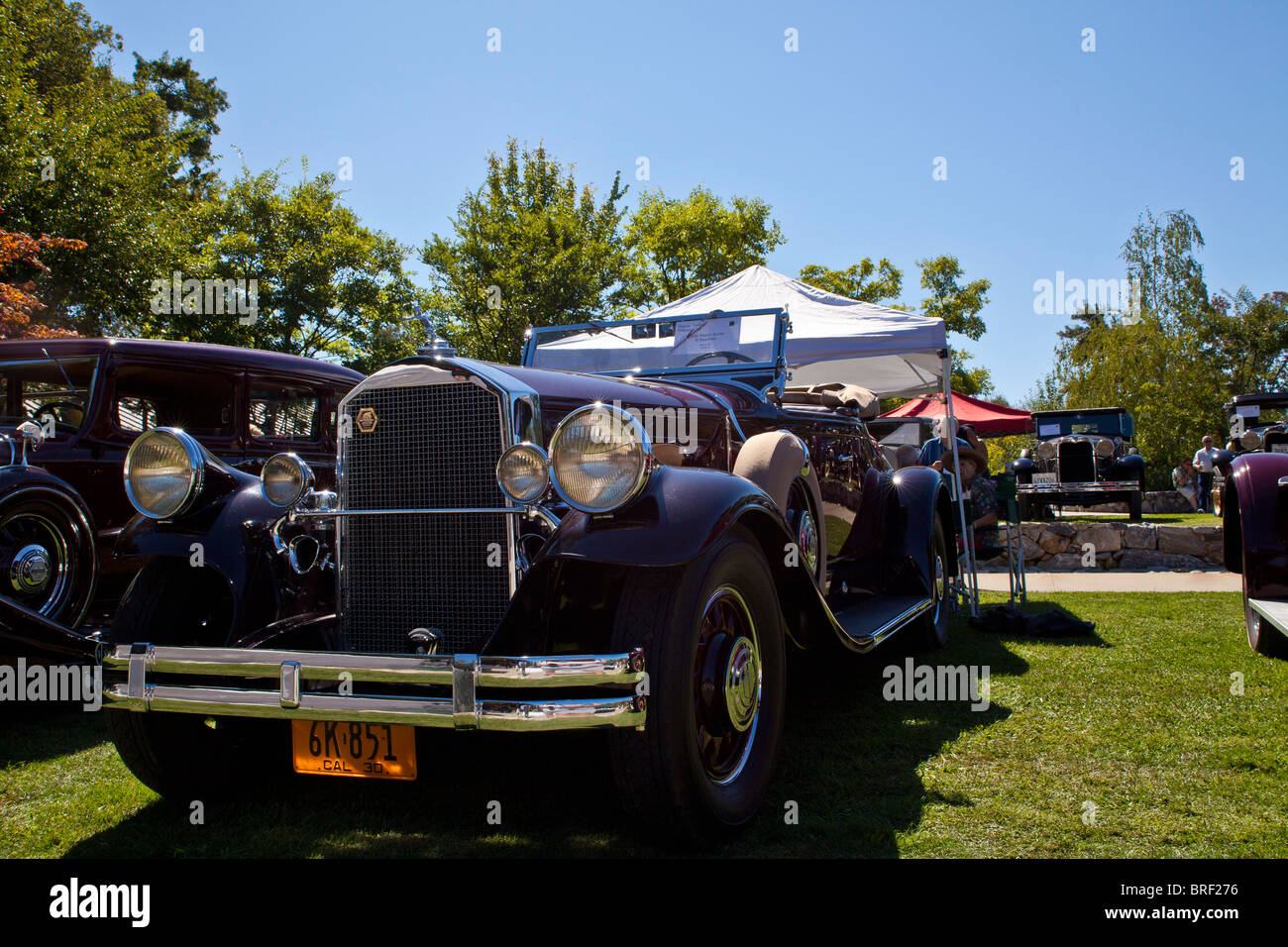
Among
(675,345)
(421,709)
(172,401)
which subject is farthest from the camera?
(172,401)

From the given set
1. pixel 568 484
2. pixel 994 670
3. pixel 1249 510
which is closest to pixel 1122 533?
pixel 1249 510

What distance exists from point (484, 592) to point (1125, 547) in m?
9.37

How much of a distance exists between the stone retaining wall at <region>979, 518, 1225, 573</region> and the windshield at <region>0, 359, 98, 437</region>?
28.1 ft

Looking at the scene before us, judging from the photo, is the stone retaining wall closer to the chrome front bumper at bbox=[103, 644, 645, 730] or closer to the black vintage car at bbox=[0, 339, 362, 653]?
the black vintage car at bbox=[0, 339, 362, 653]

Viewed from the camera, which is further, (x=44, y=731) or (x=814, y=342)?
(x=814, y=342)

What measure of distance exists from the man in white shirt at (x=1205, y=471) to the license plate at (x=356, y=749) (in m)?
17.8

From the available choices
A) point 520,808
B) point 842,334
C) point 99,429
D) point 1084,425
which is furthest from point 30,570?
point 1084,425

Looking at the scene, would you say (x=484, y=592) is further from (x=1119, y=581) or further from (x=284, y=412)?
(x=1119, y=581)

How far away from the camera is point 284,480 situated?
10.7 ft

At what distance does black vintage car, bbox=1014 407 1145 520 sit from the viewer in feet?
48.3

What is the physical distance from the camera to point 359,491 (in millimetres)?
3078
